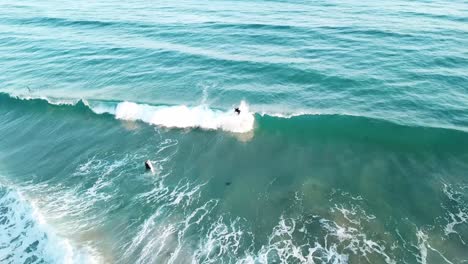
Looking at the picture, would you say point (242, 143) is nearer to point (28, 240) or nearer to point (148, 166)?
point (148, 166)

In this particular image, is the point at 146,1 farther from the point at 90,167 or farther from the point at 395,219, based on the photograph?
the point at 395,219

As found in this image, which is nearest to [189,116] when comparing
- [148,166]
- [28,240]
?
[148,166]

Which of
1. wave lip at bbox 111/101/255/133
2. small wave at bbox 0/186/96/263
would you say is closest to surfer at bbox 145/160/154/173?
wave lip at bbox 111/101/255/133

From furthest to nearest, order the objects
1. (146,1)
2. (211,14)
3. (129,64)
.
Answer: (146,1)
(211,14)
(129,64)

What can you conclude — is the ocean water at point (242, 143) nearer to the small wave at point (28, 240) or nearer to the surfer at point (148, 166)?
the small wave at point (28, 240)

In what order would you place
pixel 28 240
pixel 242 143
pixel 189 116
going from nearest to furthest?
pixel 28 240 < pixel 242 143 < pixel 189 116

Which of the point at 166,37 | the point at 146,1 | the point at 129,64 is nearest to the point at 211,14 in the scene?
the point at 166,37
